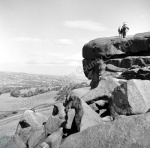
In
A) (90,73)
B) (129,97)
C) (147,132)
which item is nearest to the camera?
(147,132)

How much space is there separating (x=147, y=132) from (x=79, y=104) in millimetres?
3377

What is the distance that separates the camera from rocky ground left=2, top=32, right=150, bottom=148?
522 centimetres

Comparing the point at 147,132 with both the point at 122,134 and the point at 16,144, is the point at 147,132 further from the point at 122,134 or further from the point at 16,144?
the point at 16,144

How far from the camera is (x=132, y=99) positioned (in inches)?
271

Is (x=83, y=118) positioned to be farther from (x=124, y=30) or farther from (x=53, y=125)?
(x=124, y=30)

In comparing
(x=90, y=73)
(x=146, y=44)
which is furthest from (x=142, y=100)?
(x=90, y=73)

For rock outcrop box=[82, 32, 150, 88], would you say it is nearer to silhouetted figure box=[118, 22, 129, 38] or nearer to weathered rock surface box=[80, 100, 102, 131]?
silhouetted figure box=[118, 22, 129, 38]

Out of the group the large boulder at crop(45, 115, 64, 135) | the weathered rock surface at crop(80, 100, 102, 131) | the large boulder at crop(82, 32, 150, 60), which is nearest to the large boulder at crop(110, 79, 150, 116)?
the weathered rock surface at crop(80, 100, 102, 131)

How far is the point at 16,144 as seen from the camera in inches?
335

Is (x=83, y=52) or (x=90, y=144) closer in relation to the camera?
(x=90, y=144)

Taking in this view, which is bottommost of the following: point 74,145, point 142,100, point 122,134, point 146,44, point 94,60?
point 74,145

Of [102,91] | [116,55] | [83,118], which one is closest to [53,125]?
[83,118]

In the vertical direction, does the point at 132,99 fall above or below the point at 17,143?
above

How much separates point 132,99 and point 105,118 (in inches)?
54.2
